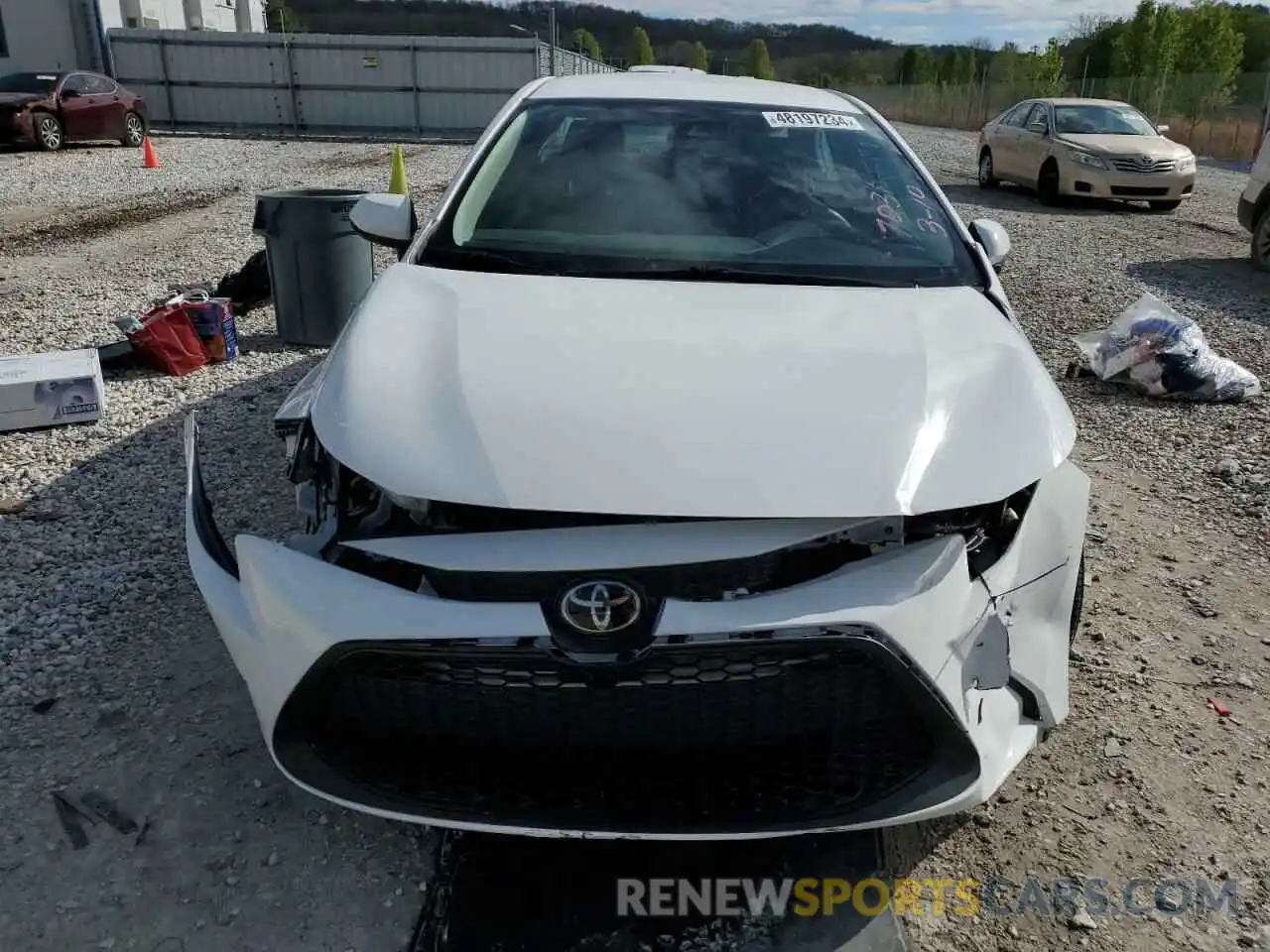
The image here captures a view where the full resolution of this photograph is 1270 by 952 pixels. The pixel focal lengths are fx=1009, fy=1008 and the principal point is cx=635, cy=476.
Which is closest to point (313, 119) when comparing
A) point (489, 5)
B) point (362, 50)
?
point (362, 50)

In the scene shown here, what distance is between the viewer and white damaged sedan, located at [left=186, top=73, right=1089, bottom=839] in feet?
5.99

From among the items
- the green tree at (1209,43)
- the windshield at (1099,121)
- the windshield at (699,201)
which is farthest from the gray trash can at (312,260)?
the green tree at (1209,43)

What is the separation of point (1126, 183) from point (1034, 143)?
1.51 metres

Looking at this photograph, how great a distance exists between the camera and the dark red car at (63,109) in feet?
53.2

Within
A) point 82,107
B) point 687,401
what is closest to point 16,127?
point 82,107

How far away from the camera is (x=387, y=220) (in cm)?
346

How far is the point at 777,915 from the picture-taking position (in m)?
2.17

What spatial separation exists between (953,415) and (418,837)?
5.07ft

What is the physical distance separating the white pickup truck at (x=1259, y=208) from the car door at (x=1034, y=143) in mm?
4207

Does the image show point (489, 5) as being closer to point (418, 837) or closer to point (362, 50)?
point (362, 50)

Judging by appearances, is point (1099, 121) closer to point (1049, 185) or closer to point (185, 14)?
point (1049, 185)

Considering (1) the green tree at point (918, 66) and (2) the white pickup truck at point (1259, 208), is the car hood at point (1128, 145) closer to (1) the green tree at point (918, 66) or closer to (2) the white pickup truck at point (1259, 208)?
(2) the white pickup truck at point (1259, 208)

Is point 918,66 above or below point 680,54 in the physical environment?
below

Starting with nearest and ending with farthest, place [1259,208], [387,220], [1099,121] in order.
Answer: [387,220] → [1259,208] → [1099,121]
